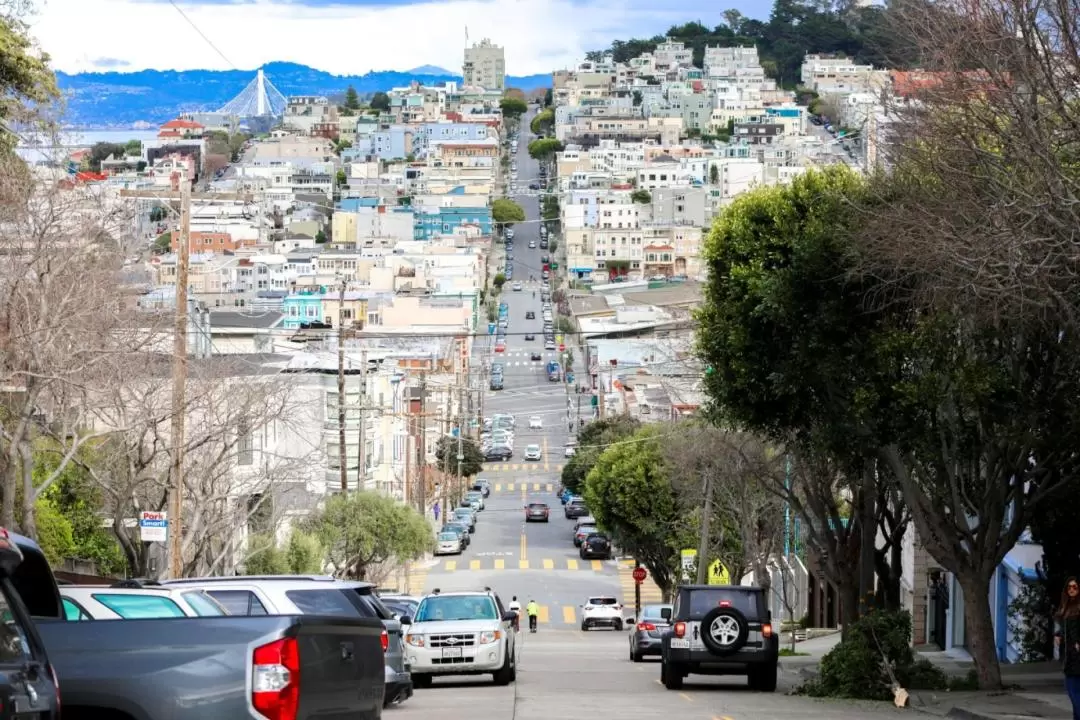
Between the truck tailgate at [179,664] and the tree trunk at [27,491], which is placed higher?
the tree trunk at [27,491]

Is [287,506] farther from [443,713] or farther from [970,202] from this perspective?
[970,202]

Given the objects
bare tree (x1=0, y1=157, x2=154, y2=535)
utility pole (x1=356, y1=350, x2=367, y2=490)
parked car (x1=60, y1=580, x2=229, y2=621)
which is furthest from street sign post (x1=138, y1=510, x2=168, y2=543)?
utility pole (x1=356, y1=350, x2=367, y2=490)

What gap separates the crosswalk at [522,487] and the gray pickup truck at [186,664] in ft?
409

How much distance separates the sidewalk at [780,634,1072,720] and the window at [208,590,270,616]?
370 inches

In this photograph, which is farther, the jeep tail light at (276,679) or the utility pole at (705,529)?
the utility pole at (705,529)

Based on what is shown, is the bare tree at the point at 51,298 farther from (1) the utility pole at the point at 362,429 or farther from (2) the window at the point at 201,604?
(1) the utility pole at the point at 362,429

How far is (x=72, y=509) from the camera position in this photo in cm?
4297

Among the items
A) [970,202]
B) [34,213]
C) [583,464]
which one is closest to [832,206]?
[970,202]

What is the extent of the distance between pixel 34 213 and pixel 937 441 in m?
12.5

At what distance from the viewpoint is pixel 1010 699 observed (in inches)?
945

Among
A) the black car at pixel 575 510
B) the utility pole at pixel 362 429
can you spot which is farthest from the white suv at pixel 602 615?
the black car at pixel 575 510

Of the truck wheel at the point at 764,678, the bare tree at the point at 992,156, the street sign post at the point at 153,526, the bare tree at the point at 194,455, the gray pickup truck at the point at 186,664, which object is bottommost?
the truck wheel at the point at 764,678

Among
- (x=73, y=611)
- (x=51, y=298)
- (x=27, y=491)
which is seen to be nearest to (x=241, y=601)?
(x=73, y=611)

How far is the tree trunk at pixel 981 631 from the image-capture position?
25.4m
